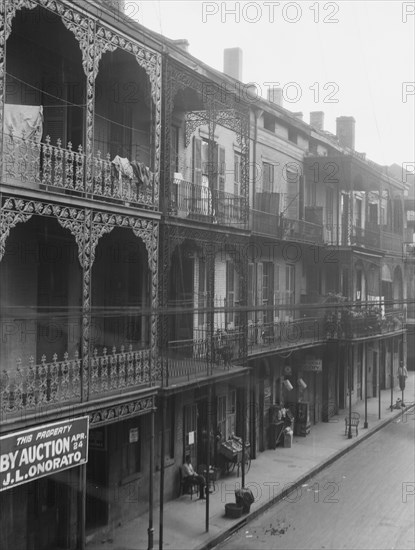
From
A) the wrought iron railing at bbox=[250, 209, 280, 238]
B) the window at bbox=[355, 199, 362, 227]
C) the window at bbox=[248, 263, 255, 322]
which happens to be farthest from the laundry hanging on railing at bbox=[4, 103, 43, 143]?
the window at bbox=[355, 199, 362, 227]

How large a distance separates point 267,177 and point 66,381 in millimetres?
15040

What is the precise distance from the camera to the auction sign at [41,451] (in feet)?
37.8

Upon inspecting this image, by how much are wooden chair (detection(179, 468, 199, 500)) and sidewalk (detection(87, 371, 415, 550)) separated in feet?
0.52

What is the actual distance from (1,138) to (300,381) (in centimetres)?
1873

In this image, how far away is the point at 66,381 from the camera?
528 inches

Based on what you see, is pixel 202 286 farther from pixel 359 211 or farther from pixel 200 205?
pixel 359 211

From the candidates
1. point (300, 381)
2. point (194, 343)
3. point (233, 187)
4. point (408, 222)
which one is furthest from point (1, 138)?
point (408, 222)

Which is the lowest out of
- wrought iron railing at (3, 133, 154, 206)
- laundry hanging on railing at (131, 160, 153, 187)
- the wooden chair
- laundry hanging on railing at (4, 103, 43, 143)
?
the wooden chair

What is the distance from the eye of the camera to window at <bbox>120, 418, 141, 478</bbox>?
57.4ft

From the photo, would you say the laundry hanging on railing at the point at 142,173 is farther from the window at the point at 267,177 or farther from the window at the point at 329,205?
the window at the point at 329,205

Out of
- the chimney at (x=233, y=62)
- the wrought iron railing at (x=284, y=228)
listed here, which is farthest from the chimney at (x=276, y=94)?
the wrought iron railing at (x=284, y=228)

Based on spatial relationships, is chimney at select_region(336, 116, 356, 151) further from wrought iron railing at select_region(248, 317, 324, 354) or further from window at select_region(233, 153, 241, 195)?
window at select_region(233, 153, 241, 195)

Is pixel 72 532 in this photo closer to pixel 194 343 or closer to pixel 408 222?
pixel 194 343

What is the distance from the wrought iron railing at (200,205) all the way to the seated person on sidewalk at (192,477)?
264 inches
